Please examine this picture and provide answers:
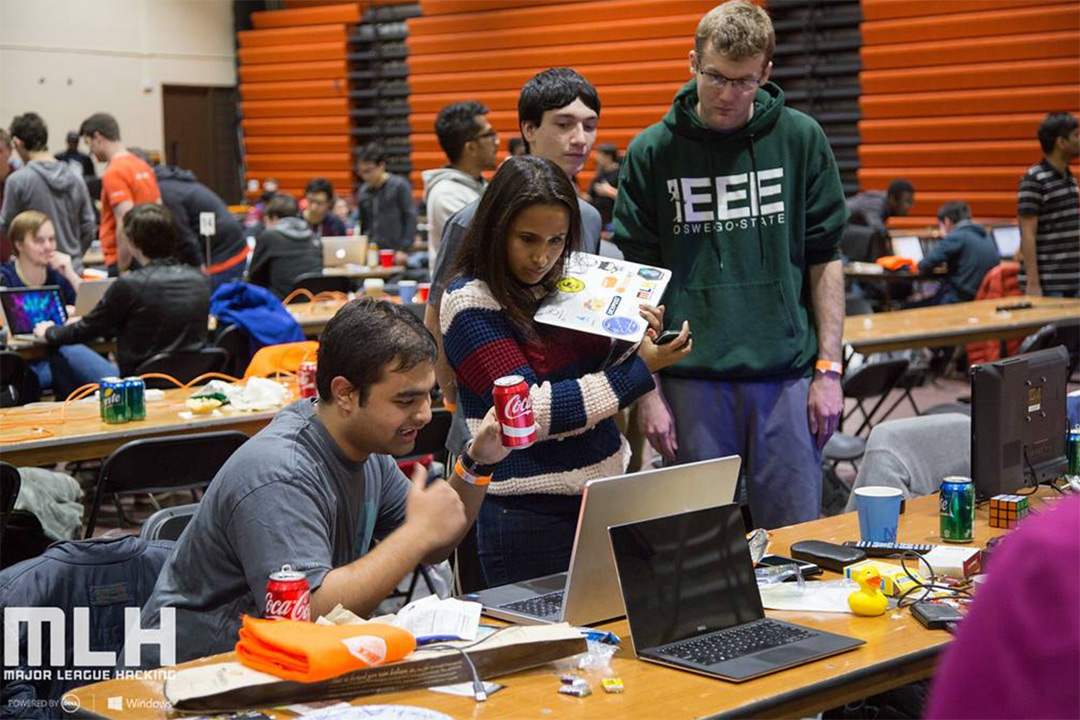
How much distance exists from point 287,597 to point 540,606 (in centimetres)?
55

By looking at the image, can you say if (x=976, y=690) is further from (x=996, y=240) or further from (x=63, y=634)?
(x=996, y=240)

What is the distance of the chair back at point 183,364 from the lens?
6.06m

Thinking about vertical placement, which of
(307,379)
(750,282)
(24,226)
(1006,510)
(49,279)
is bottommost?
(1006,510)

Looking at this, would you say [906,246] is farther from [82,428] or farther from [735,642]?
[735,642]

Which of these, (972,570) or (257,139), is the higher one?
(257,139)

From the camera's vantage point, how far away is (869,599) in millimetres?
2492

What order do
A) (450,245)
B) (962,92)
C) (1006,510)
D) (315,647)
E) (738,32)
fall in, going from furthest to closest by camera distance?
(962,92) < (450,245) < (738,32) < (1006,510) < (315,647)

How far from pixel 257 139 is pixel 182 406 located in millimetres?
13606

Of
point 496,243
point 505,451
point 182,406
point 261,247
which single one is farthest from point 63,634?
point 261,247

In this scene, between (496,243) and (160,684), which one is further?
(496,243)

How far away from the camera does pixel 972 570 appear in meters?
2.70

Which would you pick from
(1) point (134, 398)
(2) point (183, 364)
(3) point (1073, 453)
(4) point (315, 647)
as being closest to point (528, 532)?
(4) point (315, 647)

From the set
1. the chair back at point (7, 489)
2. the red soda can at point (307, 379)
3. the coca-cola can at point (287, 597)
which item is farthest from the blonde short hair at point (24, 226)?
the coca-cola can at point (287, 597)

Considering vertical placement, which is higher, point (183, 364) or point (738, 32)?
point (738, 32)
